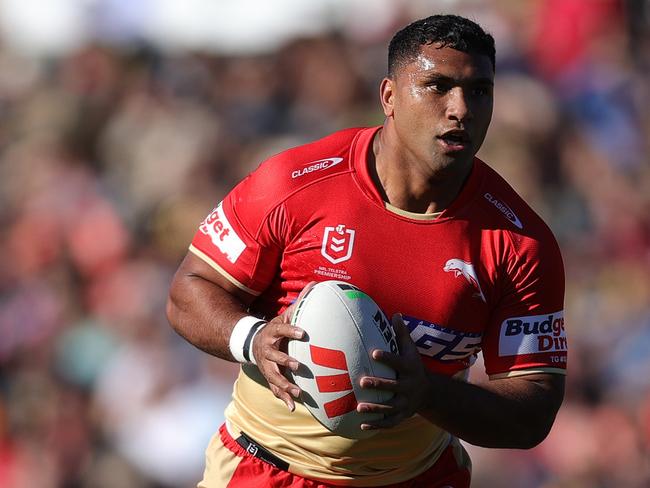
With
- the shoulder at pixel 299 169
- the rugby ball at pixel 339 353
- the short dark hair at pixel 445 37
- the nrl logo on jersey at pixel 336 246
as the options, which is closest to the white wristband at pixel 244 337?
the rugby ball at pixel 339 353

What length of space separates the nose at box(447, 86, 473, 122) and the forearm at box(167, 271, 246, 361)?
40.9 inches

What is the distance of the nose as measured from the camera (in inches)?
173

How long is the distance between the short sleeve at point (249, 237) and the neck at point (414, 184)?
42 cm

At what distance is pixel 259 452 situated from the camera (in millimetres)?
4891

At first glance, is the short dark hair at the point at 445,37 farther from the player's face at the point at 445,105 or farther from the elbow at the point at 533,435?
the elbow at the point at 533,435

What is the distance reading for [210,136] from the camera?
35.0 ft

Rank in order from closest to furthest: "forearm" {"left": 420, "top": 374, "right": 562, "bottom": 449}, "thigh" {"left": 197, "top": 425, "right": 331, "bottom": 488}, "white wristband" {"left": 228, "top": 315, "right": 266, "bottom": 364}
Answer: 1. "forearm" {"left": 420, "top": 374, "right": 562, "bottom": 449}
2. "white wristband" {"left": 228, "top": 315, "right": 266, "bottom": 364}
3. "thigh" {"left": 197, "top": 425, "right": 331, "bottom": 488}

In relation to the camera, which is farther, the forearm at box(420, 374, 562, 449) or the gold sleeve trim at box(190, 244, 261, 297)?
the gold sleeve trim at box(190, 244, 261, 297)

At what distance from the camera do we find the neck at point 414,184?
4598 millimetres

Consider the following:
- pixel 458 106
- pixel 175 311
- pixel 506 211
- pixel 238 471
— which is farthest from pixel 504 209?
pixel 238 471

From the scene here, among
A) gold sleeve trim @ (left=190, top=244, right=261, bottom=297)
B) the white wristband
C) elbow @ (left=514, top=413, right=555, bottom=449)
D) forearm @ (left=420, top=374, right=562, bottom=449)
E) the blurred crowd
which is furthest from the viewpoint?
the blurred crowd

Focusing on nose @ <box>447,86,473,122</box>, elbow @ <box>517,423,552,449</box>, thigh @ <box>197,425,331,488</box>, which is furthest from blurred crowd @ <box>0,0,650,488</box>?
nose @ <box>447,86,473,122</box>

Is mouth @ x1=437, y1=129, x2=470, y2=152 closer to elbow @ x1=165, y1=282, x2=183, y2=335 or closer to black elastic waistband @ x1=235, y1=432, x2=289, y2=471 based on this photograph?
elbow @ x1=165, y1=282, x2=183, y2=335

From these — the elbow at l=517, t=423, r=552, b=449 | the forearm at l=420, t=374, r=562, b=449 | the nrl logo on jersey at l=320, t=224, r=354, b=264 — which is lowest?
the elbow at l=517, t=423, r=552, b=449
